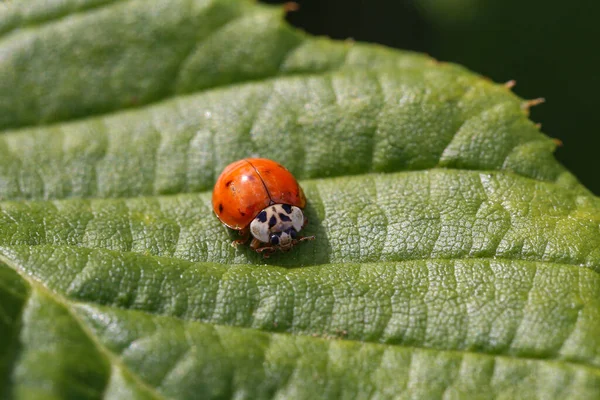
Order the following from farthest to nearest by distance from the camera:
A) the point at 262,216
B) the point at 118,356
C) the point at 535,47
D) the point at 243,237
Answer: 1. the point at 535,47
2. the point at 262,216
3. the point at 243,237
4. the point at 118,356

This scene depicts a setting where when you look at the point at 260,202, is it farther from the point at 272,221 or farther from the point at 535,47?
the point at 535,47

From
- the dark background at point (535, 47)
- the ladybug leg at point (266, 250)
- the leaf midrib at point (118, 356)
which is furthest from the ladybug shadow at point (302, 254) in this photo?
the dark background at point (535, 47)

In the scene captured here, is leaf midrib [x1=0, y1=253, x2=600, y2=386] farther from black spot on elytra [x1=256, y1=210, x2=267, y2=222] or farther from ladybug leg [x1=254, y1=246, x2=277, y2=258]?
black spot on elytra [x1=256, y1=210, x2=267, y2=222]

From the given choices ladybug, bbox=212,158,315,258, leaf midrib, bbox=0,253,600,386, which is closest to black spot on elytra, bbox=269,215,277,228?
ladybug, bbox=212,158,315,258

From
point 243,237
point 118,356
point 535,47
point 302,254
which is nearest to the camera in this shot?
point 118,356

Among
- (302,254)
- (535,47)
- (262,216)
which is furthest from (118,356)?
(535,47)

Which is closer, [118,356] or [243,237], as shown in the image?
[118,356]
